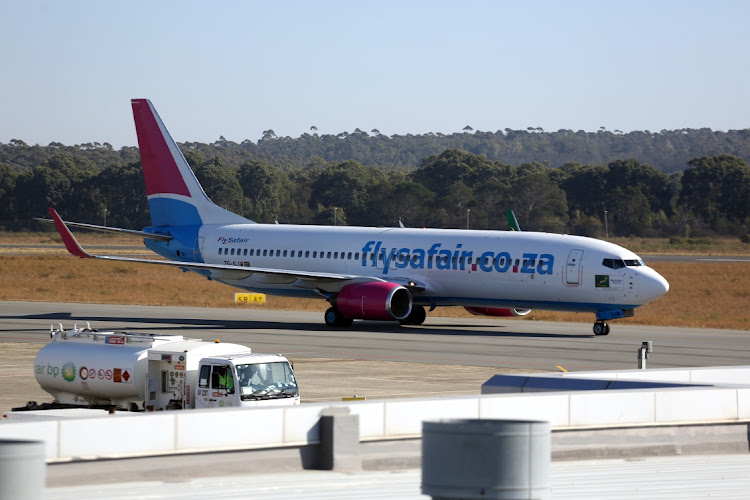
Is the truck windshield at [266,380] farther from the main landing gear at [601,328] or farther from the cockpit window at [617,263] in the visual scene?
the main landing gear at [601,328]

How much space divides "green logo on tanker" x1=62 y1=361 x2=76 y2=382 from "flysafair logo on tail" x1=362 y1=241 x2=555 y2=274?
20.2 m

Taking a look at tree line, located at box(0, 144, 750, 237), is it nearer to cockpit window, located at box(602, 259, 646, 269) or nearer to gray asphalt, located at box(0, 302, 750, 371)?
gray asphalt, located at box(0, 302, 750, 371)

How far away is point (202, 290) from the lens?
224 ft

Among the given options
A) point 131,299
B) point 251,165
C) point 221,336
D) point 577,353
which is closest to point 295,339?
point 221,336

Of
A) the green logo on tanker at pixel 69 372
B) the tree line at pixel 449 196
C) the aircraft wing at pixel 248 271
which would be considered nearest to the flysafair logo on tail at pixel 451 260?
the aircraft wing at pixel 248 271

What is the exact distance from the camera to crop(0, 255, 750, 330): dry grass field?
54.0m

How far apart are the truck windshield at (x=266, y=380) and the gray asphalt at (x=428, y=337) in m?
10.7

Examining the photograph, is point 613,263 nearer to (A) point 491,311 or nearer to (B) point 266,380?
(A) point 491,311

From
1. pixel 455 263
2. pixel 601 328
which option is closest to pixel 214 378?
pixel 455 263

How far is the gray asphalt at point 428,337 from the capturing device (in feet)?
113

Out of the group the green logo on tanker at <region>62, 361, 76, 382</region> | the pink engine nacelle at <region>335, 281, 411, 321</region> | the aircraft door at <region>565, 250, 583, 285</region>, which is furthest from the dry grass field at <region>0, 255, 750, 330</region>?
the green logo on tanker at <region>62, 361, 76, 382</region>

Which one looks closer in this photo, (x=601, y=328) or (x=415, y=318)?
(x=601, y=328)

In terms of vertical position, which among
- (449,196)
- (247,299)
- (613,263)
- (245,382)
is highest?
(449,196)

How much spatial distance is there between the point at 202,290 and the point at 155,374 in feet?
147
